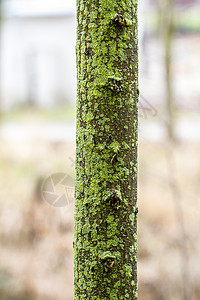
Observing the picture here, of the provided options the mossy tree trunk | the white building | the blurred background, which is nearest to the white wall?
the white building

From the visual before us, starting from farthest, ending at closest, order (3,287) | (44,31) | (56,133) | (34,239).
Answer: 1. (44,31)
2. (56,133)
3. (34,239)
4. (3,287)

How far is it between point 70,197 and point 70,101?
1277cm

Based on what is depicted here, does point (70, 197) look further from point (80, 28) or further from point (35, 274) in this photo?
point (35, 274)

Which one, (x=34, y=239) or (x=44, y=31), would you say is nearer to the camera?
(x=34, y=239)

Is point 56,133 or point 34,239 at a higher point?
point 56,133

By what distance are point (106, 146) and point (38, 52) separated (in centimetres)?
1302

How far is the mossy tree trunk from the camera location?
29.8 inches

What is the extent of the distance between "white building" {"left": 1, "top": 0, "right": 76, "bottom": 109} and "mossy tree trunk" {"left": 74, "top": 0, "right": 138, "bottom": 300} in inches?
466

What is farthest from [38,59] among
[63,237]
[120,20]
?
[120,20]

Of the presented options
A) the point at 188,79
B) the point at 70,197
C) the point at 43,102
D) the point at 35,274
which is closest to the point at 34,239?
the point at 35,274

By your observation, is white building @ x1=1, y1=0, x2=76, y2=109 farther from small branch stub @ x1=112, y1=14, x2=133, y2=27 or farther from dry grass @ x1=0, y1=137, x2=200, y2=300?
small branch stub @ x1=112, y1=14, x2=133, y2=27

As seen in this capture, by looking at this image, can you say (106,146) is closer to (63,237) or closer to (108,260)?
(108,260)

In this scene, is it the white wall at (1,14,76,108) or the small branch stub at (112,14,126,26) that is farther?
the white wall at (1,14,76,108)

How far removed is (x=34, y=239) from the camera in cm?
443
